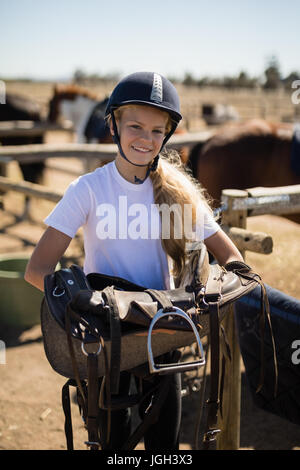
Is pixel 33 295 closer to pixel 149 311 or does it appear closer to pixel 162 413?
pixel 162 413

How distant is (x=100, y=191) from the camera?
1.46 metres

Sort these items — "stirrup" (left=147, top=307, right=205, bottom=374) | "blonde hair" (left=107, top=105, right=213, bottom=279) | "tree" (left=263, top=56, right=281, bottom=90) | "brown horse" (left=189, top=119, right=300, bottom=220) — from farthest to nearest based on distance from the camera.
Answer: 1. "tree" (left=263, top=56, right=281, bottom=90)
2. "brown horse" (left=189, top=119, right=300, bottom=220)
3. "blonde hair" (left=107, top=105, right=213, bottom=279)
4. "stirrup" (left=147, top=307, right=205, bottom=374)

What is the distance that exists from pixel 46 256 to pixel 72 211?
0.17 meters

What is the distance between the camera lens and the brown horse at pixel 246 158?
183 inches

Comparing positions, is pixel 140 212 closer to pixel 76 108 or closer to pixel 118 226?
pixel 118 226

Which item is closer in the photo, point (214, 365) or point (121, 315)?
point (121, 315)

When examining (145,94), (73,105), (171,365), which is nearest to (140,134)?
(145,94)

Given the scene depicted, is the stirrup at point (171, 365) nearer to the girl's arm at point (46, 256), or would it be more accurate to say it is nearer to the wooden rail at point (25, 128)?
the girl's arm at point (46, 256)

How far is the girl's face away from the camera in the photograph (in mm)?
1486

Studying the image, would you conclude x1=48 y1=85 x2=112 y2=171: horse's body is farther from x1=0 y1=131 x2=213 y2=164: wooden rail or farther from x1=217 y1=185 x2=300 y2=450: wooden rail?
x1=217 y1=185 x2=300 y2=450: wooden rail

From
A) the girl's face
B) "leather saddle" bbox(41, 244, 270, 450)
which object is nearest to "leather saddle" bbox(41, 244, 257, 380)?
"leather saddle" bbox(41, 244, 270, 450)

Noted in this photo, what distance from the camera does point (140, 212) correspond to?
152 centimetres
